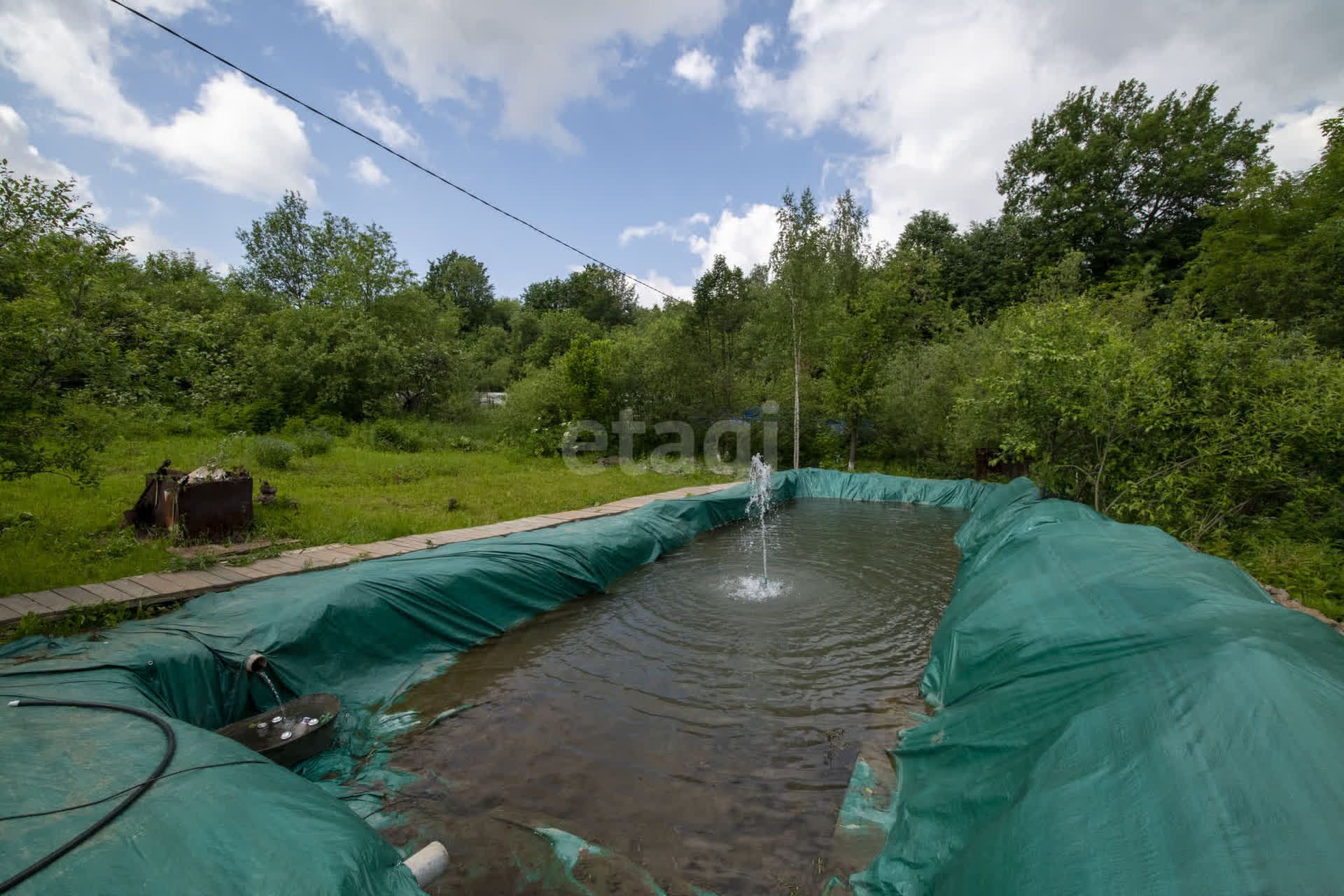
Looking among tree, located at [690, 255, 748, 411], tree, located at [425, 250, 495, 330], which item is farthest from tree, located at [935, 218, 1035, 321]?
tree, located at [425, 250, 495, 330]

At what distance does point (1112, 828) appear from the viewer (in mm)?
1453

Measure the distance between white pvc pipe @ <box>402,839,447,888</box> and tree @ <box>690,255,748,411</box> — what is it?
45.4ft

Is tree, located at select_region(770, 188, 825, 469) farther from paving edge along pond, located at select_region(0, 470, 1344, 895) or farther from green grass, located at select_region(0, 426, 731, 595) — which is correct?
paving edge along pond, located at select_region(0, 470, 1344, 895)

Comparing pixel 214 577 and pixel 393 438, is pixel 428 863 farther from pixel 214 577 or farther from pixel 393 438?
pixel 393 438

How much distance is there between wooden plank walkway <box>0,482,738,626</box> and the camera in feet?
11.9

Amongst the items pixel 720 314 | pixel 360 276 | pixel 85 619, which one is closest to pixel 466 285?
pixel 360 276

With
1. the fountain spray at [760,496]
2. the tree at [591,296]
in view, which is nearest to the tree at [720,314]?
the fountain spray at [760,496]

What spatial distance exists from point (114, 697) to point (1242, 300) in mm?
19355

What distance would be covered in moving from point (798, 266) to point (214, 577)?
12769 mm

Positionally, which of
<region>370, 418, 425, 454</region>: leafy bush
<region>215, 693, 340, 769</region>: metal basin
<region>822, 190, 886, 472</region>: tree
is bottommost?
A: <region>215, 693, 340, 769</region>: metal basin

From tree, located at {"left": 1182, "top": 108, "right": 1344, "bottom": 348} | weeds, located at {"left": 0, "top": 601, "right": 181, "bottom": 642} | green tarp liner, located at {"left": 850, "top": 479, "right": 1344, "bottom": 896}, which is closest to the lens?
green tarp liner, located at {"left": 850, "top": 479, "right": 1344, "bottom": 896}

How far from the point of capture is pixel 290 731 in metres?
2.87

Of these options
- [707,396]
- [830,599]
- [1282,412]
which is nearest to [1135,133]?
[707,396]

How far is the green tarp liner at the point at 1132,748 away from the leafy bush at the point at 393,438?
13325 mm
